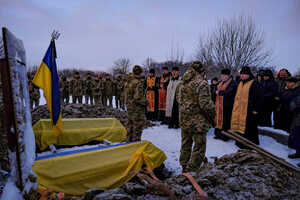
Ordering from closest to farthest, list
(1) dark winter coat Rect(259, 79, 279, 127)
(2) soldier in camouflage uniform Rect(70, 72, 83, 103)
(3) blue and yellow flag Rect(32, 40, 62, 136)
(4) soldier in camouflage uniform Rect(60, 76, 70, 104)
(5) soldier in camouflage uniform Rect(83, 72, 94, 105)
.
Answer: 1. (3) blue and yellow flag Rect(32, 40, 62, 136)
2. (1) dark winter coat Rect(259, 79, 279, 127)
3. (2) soldier in camouflage uniform Rect(70, 72, 83, 103)
4. (5) soldier in camouflage uniform Rect(83, 72, 94, 105)
5. (4) soldier in camouflage uniform Rect(60, 76, 70, 104)

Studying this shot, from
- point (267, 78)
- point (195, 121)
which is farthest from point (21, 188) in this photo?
point (267, 78)

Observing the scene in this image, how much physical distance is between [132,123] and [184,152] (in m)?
1.77

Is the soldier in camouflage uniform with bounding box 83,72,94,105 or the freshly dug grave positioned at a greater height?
the soldier in camouflage uniform with bounding box 83,72,94,105

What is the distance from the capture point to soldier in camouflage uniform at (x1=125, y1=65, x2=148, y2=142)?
4.58 meters

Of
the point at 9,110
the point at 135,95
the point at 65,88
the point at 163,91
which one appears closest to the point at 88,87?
the point at 65,88

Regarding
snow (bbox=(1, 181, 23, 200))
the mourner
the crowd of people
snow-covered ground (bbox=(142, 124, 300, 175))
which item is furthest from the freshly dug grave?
the mourner

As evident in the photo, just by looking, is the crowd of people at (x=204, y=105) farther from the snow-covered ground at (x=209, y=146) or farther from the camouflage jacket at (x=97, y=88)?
the camouflage jacket at (x=97, y=88)

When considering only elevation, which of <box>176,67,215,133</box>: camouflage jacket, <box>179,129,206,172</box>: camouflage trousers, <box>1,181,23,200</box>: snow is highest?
<box>176,67,215,133</box>: camouflage jacket

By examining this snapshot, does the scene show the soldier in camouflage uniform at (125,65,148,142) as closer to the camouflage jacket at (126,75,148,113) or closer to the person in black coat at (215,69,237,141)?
the camouflage jacket at (126,75,148,113)

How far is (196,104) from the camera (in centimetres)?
323

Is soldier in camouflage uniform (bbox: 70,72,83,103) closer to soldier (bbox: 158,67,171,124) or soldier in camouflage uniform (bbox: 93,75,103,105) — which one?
soldier in camouflage uniform (bbox: 93,75,103,105)

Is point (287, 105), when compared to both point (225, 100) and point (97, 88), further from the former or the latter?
point (97, 88)

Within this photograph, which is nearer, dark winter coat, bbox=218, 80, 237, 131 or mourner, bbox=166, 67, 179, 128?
dark winter coat, bbox=218, 80, 237, 131

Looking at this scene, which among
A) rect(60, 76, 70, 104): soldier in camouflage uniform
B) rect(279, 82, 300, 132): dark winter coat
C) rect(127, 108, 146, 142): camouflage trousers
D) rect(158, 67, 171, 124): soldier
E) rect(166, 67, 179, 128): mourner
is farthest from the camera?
rect(60, 76, 70, 104): soldier in camouflage uniform
